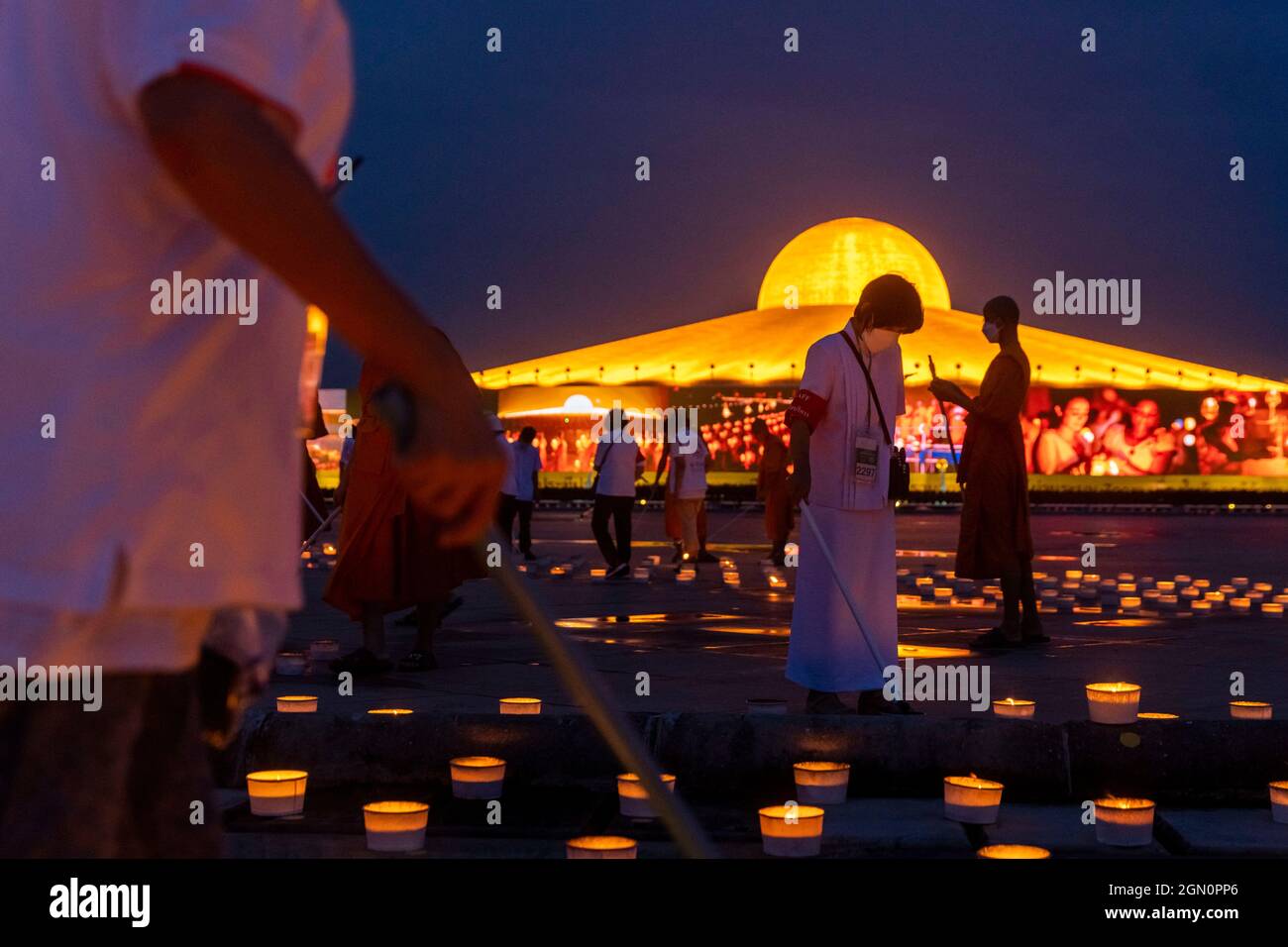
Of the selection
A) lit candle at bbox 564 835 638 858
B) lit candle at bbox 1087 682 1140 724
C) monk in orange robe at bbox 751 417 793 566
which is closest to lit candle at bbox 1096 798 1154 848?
lit candle at bbox 1087 682 1140 724

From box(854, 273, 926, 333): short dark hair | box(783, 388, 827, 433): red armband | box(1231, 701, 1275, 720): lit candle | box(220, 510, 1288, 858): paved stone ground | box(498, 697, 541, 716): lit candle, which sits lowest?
box(220, 510, 1288, 858): paved stone ground

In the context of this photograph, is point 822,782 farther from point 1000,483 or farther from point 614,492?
point 614,492

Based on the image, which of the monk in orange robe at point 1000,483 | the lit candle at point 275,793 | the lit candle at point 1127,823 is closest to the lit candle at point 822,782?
the lit candle at point 1127,823

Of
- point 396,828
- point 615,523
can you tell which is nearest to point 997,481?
point 396,828

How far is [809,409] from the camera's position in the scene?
7.41 metres

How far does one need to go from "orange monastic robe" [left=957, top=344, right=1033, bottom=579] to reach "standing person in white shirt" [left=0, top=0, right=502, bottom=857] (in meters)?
8.33

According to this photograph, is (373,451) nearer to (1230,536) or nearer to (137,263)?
(137,263)

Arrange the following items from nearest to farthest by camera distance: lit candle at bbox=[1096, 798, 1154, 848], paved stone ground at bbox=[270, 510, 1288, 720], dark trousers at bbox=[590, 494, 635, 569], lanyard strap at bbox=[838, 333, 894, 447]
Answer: lit candle at bbox=[1096, 798, 1154, 848]
lanyard strap at bbox=[838, 333, 894, 447]
paved stone ground at bbox=[270, 510, 1288, 720]
dark trousers at bbox=[590, 494, 635, 569]

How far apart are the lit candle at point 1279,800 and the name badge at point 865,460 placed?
2609 mm

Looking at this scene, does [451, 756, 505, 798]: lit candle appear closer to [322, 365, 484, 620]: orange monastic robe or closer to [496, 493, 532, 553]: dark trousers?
[322, 365, 484, 620]: orange monastic robe

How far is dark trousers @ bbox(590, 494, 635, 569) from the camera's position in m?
16.2

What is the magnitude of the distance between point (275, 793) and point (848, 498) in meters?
3.06
